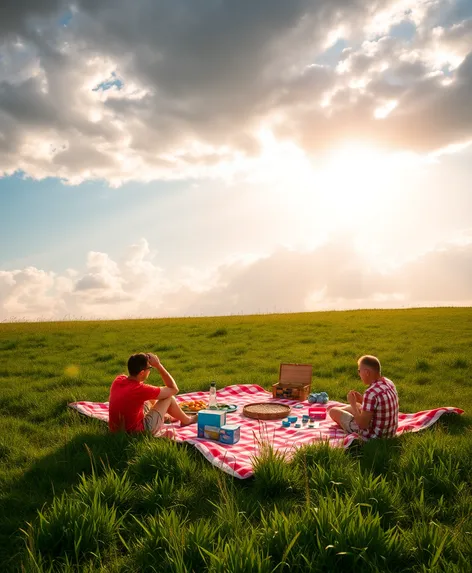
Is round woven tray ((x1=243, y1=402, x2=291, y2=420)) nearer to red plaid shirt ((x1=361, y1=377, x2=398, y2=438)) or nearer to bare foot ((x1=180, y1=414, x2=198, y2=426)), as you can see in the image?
bare foot ((x1=180, y1=414, x2=198, y2=426))

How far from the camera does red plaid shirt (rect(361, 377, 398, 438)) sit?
24.7 feet

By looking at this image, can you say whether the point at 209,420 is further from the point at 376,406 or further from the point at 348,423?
the point at 376,406

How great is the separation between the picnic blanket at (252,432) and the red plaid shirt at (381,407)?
0.40 metres

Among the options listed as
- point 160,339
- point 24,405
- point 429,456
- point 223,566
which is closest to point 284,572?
point 223,566

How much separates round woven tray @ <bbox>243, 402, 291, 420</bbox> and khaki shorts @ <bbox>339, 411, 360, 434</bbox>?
4.51 ft

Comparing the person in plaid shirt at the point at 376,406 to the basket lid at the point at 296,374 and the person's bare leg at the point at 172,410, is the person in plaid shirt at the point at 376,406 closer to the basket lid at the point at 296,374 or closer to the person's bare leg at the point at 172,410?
the person's bare leg at the point at 172,410

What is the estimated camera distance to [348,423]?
8.39m

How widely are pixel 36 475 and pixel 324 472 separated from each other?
4.00 m

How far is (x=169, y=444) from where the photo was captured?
22.0 feet

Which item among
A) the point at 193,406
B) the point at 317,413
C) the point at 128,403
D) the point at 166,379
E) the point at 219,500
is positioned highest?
the point at 166,379

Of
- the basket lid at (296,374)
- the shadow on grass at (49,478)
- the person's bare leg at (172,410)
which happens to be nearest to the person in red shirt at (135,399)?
the person's bare leg at (172,410)

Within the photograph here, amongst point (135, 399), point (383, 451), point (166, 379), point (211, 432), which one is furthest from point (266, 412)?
point (383, 451)

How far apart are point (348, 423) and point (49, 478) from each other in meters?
4.91

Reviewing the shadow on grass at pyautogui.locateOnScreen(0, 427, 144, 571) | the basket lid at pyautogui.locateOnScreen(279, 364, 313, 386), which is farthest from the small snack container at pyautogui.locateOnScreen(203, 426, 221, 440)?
the basket lid at pyautogui.locateOnScreen(279, 364, 313, 386)
